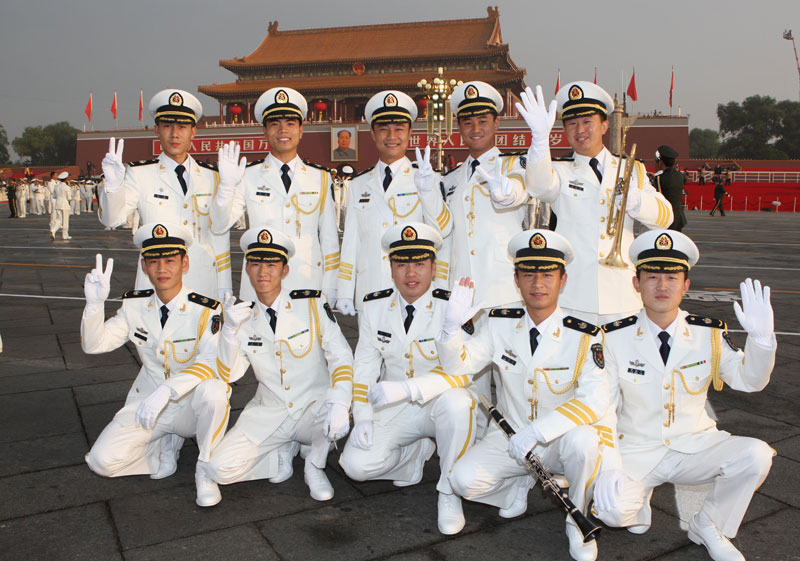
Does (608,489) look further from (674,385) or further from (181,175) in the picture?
(181,175)

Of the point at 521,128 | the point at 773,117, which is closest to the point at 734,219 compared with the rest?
the point at 521,128

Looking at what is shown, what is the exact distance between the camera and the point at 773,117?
2394 inches

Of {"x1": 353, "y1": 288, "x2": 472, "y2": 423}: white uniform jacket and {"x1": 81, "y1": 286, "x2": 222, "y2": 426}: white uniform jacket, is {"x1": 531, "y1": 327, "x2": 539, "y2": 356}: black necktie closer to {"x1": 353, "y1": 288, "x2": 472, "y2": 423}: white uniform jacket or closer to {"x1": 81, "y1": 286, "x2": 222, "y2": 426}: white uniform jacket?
{"x1": 353, "y1": 288, "x2": 472, "y2": 423}: white uniform jacket

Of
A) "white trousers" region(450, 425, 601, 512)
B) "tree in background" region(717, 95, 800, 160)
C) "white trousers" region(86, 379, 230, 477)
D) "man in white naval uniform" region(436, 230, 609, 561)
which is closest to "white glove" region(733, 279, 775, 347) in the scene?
"man in white naval uniform" region(436, 230, 609, 561)

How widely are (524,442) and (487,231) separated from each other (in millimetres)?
1737

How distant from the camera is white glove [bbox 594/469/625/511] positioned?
2967 mm

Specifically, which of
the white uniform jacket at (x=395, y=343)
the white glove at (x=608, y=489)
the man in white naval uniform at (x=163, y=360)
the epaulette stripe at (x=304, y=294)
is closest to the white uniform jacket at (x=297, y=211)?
the epaulette stripe at (x=304, y=294)

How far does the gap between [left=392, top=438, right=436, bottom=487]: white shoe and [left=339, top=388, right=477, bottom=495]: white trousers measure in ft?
0.07

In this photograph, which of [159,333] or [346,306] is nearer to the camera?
[159,333]

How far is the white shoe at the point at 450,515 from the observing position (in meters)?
3.30

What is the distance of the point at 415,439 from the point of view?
398 centimetres

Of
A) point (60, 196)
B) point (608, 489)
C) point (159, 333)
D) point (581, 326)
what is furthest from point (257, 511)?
point (60, 196)

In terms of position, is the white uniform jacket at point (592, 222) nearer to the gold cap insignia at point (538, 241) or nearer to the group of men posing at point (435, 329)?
the group of men posing at point (435, 329)

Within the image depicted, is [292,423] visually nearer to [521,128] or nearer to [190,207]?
[190,207]
